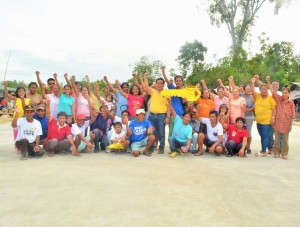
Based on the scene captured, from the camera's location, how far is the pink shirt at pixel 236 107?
6.89m

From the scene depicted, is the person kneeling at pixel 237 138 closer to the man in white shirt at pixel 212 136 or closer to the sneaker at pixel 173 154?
the man in white shirt at pixel 212 136

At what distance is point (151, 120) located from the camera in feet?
22.5

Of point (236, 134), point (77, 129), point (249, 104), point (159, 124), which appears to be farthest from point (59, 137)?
point (249, 104)

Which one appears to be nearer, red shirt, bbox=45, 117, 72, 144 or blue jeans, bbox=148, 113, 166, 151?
red shirt, bbox=45, 117, 72, 144

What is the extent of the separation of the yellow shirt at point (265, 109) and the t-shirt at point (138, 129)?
238 cm

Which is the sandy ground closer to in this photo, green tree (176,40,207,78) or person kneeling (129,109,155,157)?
person kneeling (129,109,155,157)

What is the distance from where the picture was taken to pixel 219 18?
28547 millimetres

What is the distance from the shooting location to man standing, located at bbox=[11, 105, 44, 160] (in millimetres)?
5986

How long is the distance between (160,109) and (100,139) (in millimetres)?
1514

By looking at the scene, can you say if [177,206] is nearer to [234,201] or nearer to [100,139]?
[234,201]

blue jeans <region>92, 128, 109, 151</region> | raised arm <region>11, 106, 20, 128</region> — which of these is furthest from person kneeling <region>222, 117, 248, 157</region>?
raised arm <region>11, 106, 20, 128</region>

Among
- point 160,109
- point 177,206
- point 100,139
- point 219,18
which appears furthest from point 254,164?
point 219,18

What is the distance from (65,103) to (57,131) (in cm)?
86

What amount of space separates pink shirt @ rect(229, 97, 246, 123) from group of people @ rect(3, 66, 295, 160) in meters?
0.02
